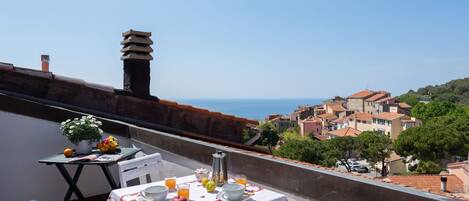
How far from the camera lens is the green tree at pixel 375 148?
2862cm

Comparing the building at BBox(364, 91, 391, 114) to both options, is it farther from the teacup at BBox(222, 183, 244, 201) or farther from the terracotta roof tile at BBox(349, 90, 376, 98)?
the teacup at BBox(222, 183, 244, 201)

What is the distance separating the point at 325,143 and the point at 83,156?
91.1 feet

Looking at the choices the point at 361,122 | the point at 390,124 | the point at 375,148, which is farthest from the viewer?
the point at 361,122

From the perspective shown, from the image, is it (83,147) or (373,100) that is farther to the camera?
(373,100)

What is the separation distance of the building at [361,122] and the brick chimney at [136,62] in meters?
46.0

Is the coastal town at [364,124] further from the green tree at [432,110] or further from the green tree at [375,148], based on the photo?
the green tree at [432,110]

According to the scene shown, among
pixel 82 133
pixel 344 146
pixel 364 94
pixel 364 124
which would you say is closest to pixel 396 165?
pixel 344 146

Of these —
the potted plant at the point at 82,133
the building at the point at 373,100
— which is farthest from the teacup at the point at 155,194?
the building at the point at 373,100

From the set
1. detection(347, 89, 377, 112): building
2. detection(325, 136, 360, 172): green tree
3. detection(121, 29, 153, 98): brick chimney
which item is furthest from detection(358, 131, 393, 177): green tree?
detection(347, 89, 377, 112): building

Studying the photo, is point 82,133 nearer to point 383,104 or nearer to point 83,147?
point 83,147

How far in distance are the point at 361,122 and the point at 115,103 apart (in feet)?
157

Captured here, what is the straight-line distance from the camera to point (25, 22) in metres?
5.96

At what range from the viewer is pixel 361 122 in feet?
154

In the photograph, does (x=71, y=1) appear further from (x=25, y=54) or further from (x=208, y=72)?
(x=208, y=72)
